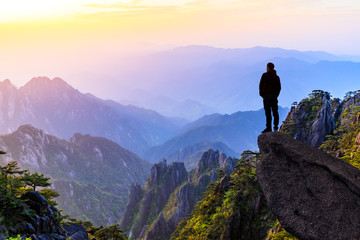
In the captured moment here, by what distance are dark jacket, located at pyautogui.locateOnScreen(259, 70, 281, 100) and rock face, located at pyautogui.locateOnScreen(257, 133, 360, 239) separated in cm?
364

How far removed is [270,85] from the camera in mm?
16672

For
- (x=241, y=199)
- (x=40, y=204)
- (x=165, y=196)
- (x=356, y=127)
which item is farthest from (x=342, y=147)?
(x=165, y=196)

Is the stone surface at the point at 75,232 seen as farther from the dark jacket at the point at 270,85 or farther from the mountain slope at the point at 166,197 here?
the mountain slope at the point at 166,197

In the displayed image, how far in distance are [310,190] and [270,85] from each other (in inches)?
284

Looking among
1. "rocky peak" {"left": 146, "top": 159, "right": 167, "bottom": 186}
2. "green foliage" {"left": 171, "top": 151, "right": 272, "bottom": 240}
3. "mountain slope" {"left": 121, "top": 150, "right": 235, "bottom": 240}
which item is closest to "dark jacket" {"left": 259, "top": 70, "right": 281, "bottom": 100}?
"green foliage" {"left": 171, "top": 151, "right": 272, "bottom": 240}

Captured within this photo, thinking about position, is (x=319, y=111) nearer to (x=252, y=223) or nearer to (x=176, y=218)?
(x=252, y=223)

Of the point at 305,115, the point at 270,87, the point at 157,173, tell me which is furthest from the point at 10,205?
the point at 157,173

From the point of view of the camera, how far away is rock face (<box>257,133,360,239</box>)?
11.5 meters

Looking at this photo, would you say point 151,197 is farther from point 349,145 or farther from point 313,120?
point 349,145

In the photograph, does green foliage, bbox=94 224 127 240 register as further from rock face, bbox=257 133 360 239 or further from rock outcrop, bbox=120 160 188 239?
rock outcrop, bbox=120 160 188 239

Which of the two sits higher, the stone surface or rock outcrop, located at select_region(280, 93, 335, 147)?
rock outcrop, located at select_region(280, 93, 335, 147)

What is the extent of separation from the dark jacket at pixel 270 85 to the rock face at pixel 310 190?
11.9 ft

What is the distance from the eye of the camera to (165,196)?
132375 millimetres

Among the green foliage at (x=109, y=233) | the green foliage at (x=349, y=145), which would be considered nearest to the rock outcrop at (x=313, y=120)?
the green foliage at (x=349, y=145)
